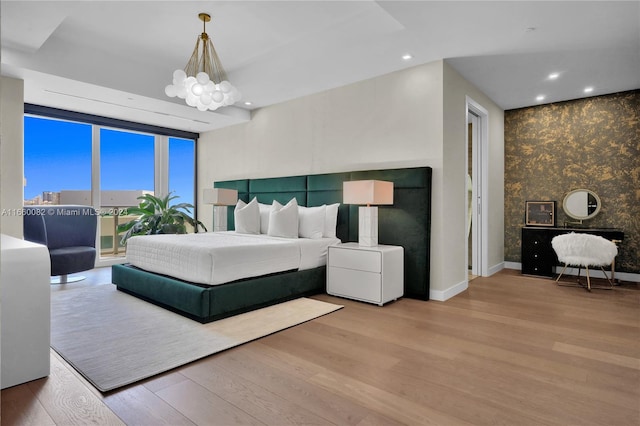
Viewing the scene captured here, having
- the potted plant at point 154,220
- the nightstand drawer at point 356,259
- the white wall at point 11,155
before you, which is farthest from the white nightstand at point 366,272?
the white wall at point 11,155

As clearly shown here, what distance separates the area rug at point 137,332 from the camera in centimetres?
215

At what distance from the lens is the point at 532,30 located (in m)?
3.16

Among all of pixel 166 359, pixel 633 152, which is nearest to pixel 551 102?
pixel 633 152

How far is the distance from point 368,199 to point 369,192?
0.07 meters

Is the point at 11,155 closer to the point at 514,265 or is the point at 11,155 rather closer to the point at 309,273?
the point at 309,273

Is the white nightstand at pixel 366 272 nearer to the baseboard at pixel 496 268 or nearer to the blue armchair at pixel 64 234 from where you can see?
the baseboard at pixel 496 268

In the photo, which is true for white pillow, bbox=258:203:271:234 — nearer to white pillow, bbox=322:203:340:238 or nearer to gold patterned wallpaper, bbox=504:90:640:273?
white pillow, bbox=322:203:340:238

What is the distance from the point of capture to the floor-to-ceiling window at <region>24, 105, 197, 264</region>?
548cm

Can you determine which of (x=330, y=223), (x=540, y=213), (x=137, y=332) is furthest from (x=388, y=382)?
(x=540, y=213)

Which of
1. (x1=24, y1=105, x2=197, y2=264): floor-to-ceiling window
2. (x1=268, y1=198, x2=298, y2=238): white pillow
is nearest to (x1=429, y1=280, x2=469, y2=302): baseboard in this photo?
(x1=268, y1=198, x2=298, y2=238): white pillow

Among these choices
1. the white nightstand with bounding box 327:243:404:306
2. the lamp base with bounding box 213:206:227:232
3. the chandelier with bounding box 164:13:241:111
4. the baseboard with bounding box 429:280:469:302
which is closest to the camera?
the chandelier with bounding box 164:13:241:111

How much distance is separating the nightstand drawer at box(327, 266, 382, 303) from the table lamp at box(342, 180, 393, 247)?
1.16ft

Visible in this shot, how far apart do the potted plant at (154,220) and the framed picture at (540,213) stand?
5341 millimetres

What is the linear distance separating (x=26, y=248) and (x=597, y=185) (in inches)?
249
